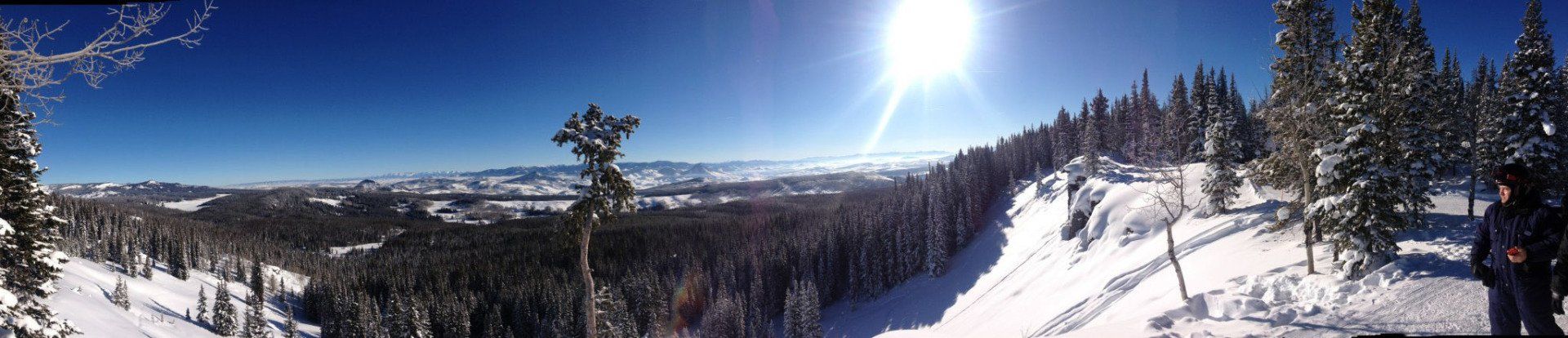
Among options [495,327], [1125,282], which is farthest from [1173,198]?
[495,327]

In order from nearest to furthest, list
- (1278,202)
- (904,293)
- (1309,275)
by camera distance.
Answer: (1309,275) → (1278,202) → (904,293)

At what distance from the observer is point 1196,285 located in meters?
17.8

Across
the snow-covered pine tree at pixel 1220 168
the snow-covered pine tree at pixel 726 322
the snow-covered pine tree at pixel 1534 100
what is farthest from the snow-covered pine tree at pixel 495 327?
the snow-covered pine tree at pixel 1534 100

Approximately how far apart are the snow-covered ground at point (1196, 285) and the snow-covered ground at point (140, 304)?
5873 cm

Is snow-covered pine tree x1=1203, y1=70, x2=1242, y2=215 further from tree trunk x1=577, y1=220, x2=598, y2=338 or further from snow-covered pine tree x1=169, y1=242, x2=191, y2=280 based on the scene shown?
snow-covered pine tree x1=169, y1=242, x2=191, y2=280

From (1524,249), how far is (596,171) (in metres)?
15.8

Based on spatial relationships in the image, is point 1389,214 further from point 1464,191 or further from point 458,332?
point 458,332

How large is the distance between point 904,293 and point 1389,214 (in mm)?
53638

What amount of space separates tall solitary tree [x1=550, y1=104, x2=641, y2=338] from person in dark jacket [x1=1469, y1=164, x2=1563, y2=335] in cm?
1486

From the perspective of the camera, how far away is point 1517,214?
6.28 meters

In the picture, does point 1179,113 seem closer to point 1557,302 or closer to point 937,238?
point 937,238

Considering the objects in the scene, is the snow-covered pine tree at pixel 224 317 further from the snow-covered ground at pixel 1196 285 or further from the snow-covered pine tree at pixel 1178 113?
the snow-covered pine tree at pixel 1178 113

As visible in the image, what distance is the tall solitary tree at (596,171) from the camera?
1224cm

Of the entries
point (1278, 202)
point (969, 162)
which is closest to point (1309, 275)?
point (1278, 202)
